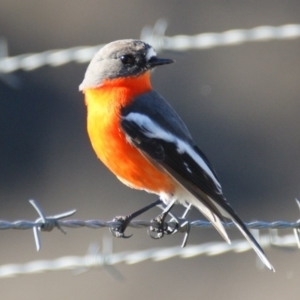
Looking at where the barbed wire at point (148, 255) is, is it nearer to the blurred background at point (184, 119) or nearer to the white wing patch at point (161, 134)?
the white wing patch at point (161, 134)

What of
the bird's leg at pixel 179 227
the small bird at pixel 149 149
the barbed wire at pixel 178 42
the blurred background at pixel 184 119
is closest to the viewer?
the bird's leg at pixel 179 227

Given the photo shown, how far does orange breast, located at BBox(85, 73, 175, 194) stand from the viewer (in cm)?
650

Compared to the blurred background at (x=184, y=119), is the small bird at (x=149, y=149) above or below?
above

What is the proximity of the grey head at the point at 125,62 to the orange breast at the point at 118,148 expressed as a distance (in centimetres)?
25

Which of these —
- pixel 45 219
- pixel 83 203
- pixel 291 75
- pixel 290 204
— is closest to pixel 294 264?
pixel 290 204

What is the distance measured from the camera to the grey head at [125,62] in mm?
6996

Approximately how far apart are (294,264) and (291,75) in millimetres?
3540

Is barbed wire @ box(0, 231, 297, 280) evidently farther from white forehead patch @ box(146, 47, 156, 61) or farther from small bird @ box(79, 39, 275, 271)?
white forehead patch @ box(146, 47, 156, 61)

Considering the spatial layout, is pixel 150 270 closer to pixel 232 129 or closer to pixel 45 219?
pixel 232 129

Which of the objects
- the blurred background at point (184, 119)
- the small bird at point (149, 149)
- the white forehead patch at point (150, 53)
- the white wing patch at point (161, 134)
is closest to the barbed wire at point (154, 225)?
the small bird at point (149, 149)

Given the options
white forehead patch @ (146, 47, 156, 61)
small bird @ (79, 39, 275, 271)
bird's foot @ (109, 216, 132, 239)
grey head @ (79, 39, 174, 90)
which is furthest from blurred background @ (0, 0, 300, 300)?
bird's foot @ (109, 216, 132, 239)

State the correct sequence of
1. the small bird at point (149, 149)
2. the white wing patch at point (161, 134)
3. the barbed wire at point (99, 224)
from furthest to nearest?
1. the white wing patch at point (161, 134)
2. the small bird at point (149, 149)
3. the barbed wire at point (99, 224)

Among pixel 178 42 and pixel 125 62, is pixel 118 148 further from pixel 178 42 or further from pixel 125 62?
pixel 178 42

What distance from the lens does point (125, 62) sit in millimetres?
7039
